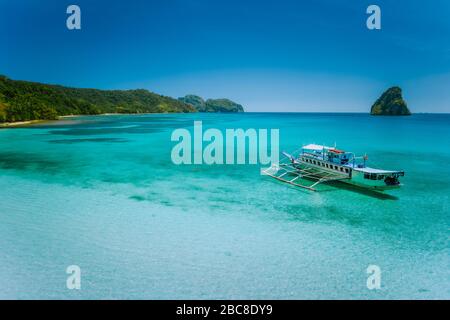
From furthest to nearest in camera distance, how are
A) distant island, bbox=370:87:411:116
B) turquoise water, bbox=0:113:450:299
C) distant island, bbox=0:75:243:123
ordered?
distant island, bbox=370:87:411:116 < distant island, bbox=0:75:243:123 < turquoise water, bbox=0:113:450:299

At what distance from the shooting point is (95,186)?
18516 millimetres

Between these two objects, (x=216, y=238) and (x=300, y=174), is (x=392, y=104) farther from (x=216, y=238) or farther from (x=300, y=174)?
(x=216, y=238)

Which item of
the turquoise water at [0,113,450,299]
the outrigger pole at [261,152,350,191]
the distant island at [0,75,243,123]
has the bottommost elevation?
the turquoise water at [0,113,450,299]

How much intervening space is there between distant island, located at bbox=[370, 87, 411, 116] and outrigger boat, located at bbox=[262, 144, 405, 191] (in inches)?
7054

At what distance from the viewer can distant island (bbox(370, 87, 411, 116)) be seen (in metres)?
174

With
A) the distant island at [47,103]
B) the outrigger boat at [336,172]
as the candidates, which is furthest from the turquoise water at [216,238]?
the distant island at [47,103]

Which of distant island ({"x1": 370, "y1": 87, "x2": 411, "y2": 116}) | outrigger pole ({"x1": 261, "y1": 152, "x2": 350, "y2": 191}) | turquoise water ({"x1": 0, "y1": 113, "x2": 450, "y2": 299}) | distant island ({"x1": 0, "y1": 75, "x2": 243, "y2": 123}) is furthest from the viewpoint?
distant island ({"x1": 370, "y1": 87, "x2": 411, "y2": 116})

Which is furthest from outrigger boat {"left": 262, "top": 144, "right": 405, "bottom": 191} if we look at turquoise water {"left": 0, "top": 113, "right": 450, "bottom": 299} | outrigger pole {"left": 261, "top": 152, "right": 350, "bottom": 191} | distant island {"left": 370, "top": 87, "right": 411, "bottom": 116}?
distant island {"left": 370, "top": 87, "right": 411, "bottom": 116}

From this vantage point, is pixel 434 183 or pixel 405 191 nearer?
pixel 405 191

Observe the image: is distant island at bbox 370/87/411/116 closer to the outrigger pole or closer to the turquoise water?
the turquoise water

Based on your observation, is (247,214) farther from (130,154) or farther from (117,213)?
(130,154)

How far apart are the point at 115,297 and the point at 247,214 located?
7365 mm
